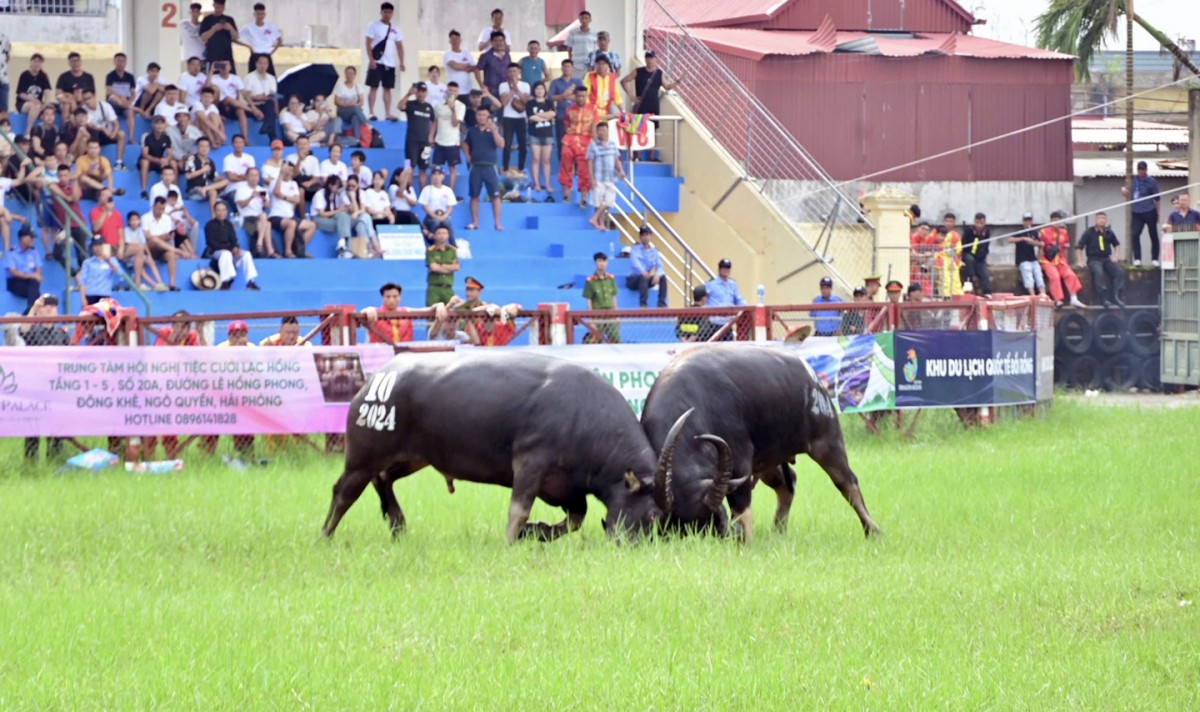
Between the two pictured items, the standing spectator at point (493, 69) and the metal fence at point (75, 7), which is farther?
the metal fence at point (75, 7)

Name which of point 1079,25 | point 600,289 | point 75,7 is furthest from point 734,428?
point 1079,25

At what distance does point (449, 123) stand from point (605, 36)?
3.25 m

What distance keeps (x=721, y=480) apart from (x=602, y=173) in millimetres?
14899

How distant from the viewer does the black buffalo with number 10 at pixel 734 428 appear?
11.5 metres

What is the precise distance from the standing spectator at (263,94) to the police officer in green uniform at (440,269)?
4.98 meters

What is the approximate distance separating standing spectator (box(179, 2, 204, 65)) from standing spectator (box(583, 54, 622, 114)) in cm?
586

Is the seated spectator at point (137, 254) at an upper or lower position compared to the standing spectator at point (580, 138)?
lower

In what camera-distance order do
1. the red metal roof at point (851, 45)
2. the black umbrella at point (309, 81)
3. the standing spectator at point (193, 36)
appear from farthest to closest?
the red metal roof at point (851, 45) → the black umbrella at point (309, 81) → the standing spectator at point (193, 36)

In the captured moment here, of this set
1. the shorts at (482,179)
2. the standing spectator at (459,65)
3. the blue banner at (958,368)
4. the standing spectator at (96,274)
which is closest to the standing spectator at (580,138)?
the shorts at (482,179)

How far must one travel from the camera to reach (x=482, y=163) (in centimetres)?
2502

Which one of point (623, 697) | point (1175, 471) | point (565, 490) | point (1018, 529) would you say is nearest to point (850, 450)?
point (1175, 471)

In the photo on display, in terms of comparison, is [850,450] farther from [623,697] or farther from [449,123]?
[623,697]

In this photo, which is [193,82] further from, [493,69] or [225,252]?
[493,69]

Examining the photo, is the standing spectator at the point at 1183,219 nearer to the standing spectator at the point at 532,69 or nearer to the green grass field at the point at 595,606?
the standing spectator at the point at 532,69
